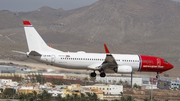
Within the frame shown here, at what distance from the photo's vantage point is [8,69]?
156 m

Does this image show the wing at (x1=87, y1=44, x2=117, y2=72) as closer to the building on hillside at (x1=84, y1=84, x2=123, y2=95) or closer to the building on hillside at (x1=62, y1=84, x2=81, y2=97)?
the building on hillside at (x1=62, y1=84, x2=81, y2=97)

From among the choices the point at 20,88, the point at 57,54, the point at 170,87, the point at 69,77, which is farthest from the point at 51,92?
the point at 170,87

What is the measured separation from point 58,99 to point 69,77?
38.2m

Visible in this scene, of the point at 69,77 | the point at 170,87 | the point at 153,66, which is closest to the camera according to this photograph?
the point at 153,66

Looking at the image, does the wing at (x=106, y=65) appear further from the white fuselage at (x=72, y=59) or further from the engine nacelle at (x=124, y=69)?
the engine nacelle at (x=124, y=69)

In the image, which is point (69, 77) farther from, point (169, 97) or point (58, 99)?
point (58, 99)

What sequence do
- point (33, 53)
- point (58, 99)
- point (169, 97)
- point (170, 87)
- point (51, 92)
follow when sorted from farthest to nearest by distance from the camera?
point (170, 87)
point (169, 97)
point (51, 92)
point (58, 99)
point (33, 53)

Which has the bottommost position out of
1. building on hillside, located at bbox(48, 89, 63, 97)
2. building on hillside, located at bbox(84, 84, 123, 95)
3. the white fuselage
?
building on hillside, located at bbox(48, 89, 63, 97)

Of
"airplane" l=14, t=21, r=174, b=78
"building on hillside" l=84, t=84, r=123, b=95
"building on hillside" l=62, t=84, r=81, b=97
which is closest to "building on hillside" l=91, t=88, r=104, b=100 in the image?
"building on hillside" l=62, t=84, r=81, b=97

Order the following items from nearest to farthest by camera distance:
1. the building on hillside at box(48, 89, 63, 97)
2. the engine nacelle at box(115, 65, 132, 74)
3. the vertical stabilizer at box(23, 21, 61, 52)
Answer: the vertical stabilizer at box(23, 21, 61, 52) < the engine nacelle at box(115, 65, 132, 74) < the building on hillside at box(48, 89, 63, 97)

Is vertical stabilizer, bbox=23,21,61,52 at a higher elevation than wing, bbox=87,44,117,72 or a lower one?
higher

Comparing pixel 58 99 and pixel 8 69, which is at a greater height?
pixel 8 69

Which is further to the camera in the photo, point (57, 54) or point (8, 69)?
point (8, 69)

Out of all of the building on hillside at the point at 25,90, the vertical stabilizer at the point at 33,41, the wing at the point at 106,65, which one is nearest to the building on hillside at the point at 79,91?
the building on hillside at the point at 25,90
